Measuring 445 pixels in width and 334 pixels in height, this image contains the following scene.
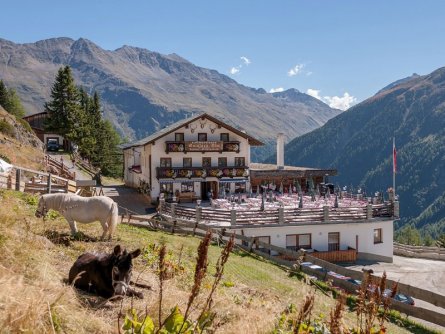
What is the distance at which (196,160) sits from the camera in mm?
43500

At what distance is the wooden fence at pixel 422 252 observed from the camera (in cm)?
3516

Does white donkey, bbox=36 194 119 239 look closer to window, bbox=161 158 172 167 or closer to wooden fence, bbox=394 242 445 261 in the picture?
window, bbox=161 158 172 167

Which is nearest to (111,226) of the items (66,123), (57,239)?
(57,239)

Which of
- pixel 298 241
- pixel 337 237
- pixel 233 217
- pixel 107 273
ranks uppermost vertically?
pixel 107 273

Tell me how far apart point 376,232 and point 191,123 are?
20.1 m

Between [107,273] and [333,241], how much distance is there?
85.1 feet

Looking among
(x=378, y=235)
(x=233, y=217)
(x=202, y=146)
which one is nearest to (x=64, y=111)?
(x=202, y=146)

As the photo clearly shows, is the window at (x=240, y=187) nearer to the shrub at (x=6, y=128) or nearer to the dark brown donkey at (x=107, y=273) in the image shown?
the shrub at (x=6, y=128)

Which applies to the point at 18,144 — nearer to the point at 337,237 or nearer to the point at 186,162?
the point at 186,162

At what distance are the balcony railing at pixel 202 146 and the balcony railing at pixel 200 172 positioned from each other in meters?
1.75

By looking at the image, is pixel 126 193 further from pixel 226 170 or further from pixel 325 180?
pixel 325 180

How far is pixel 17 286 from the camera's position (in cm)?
507

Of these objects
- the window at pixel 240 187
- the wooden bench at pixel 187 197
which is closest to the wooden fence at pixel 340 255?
the window at pixel 240 187

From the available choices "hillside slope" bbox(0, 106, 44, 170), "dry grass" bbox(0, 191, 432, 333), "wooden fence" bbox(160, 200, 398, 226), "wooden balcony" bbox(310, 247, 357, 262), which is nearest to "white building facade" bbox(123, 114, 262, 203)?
"wooden fence" bbox(160, 200, 398, 226)
